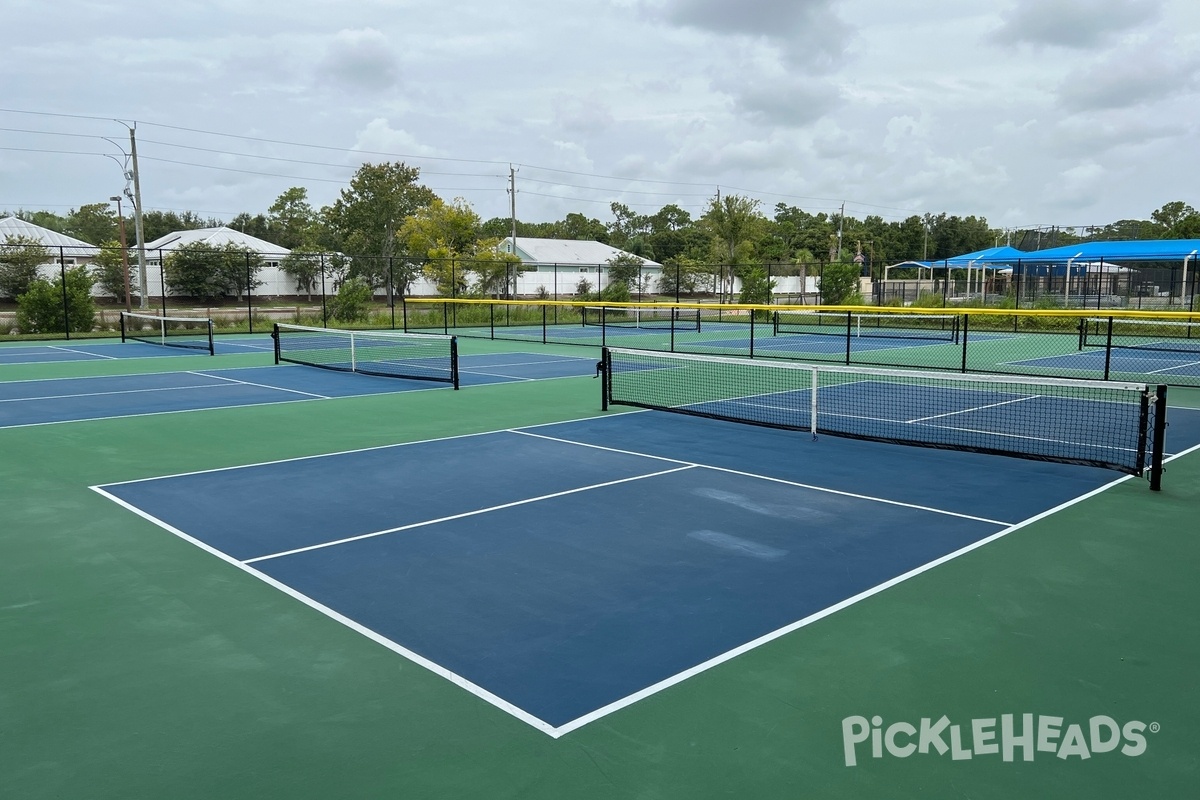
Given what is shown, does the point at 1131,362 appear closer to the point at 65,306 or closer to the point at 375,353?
the point at 375,353

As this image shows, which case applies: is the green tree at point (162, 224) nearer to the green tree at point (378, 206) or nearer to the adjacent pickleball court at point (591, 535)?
the green tree at point (378, 206)

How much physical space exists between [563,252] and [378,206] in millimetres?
15825

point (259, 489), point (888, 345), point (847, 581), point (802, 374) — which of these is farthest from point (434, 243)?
point (847, 581)

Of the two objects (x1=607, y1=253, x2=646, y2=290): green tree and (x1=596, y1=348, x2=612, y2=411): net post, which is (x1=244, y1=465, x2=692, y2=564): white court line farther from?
(x1=607, y1=253, x2=646, y2=290): green tree

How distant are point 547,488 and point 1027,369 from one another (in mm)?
15393

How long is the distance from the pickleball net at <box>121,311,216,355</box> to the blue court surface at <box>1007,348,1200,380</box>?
70.9ft

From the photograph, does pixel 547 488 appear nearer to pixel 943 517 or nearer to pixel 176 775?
pixel 943 517

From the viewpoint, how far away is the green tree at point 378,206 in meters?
74.2

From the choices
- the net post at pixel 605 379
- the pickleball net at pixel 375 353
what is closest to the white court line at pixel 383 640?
the net post at pixel 605 379

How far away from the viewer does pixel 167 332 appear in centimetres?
3362

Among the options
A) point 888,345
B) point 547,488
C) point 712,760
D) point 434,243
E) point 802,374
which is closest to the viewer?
point 712,760

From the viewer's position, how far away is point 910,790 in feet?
12.7

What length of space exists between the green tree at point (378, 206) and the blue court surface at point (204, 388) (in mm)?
54413
